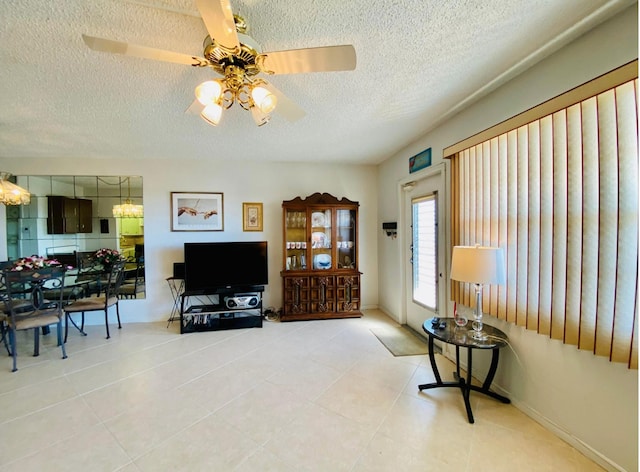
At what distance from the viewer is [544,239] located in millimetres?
1785

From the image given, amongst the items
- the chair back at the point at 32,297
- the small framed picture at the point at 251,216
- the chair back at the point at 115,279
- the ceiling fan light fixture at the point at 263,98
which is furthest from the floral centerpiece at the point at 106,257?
the ceiling fan light fixture at the point at 263,98

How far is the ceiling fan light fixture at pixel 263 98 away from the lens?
1.52 m

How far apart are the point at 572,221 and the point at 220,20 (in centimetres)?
217

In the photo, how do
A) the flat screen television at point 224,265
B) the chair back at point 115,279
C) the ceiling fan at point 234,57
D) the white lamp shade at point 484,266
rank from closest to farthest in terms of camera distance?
the ceiling fan at point 234,57, the white lamp shade at point 484,266, the chair back at point 115,279, the flat screen television at point 224,265

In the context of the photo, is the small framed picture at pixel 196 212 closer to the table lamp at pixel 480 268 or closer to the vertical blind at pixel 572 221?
the table lamp at pixel 480 268

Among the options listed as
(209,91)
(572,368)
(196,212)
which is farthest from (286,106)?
(196,212)

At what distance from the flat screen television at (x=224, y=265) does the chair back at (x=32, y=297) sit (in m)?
1.35

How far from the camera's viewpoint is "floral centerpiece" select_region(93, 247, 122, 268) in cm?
399

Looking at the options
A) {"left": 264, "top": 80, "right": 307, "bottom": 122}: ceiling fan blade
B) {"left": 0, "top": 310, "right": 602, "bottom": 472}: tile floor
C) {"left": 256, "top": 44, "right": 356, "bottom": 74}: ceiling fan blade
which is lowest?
{"left": 0, "top": 310, "right": 602, "bottom": 472}: tile floor

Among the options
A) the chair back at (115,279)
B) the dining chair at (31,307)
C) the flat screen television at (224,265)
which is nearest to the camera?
the dining chair at (31,307)

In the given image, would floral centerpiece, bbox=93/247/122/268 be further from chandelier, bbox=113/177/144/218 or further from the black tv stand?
the black tv stand

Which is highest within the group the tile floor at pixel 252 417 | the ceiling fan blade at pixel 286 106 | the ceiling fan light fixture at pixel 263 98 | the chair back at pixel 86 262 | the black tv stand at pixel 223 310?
the ceiling fan blade at pixel 286 106

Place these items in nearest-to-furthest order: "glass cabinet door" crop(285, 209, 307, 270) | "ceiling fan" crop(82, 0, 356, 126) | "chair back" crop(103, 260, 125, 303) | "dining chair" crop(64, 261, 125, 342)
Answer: "ceiling fan" crop(82, 0, 356, 126) < "dining chair" crop(64, 261, 125, 342) < "chair back" crop(103, 260, 125, 303) < "glass cabinet door" crop(285, 209, 307, 270)

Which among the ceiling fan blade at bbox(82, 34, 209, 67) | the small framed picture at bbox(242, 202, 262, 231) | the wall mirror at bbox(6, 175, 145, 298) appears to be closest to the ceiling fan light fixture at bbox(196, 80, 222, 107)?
the ceiling fan blade at bbox(82, 34, 209, 67)
